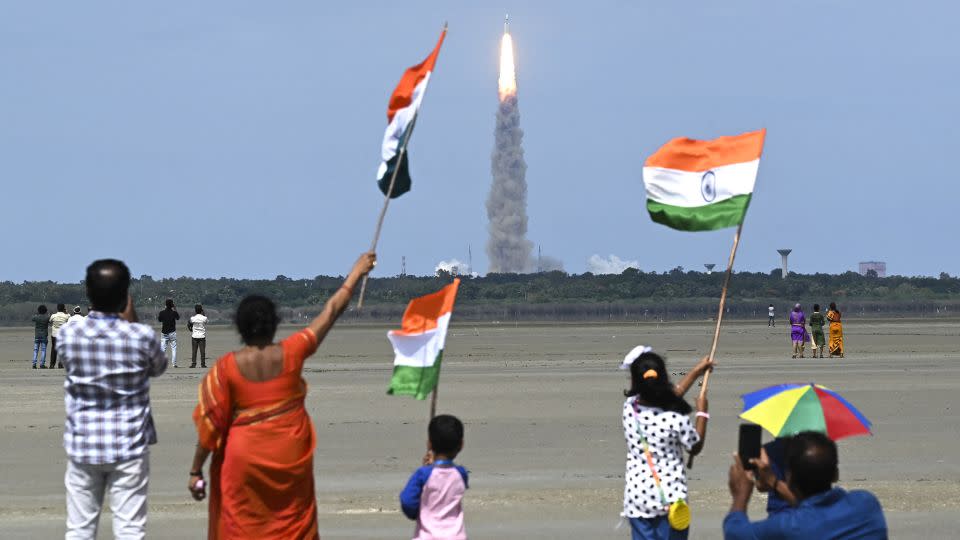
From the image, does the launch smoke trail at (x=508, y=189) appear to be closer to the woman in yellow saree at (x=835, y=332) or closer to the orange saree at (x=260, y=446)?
the woman in yellow saree at (x=835, y=332)

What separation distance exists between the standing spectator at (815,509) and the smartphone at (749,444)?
16 cm

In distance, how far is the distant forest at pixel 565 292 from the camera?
120 meters

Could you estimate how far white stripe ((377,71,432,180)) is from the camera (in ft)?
27.9

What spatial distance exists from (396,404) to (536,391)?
3540mm

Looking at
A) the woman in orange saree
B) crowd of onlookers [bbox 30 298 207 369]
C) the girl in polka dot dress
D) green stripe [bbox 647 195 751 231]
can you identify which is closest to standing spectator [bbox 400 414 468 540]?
the woman in orange saree

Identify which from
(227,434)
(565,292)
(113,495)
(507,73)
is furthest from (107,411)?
(565,292)

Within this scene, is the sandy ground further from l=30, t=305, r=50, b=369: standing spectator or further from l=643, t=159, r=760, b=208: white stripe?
l=643, t=159, r=760, b=208: white stripe

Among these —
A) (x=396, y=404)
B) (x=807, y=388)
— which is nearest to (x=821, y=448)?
(x=807, y=388)

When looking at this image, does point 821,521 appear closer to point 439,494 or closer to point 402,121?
point 439,494

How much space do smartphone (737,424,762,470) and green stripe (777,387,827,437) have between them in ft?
1.44

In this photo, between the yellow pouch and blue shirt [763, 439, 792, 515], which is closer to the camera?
blue shirt [763, 439, 792, 515]

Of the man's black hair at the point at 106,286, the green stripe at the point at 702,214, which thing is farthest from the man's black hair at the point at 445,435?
the green stripe at the point at 702,214

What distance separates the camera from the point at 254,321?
287 inches

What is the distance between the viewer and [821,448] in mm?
5738
